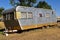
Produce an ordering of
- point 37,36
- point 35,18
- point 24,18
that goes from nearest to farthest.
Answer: point 37,36
point 24,18
point 35,18

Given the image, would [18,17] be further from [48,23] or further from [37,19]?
[48,23]

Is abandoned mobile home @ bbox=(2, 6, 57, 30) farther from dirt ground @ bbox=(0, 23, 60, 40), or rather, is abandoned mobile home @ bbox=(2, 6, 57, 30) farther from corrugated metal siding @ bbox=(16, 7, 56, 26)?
dirt ground @ bbox=(0, 23, 60, 40)

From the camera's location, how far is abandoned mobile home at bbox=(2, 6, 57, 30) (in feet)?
53.0

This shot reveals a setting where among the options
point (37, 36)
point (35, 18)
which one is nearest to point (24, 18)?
point (35, 18)

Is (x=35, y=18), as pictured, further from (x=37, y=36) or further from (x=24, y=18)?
(x=37, y=36)

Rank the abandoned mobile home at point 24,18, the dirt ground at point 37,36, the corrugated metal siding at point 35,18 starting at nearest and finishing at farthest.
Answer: the dirt ground at point 37,36 < the abandoned mobile home at point 24,18 < the corrugated metal siding at point 35,18

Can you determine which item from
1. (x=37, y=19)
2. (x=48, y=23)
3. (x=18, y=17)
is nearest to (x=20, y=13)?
(x=18, y=17)

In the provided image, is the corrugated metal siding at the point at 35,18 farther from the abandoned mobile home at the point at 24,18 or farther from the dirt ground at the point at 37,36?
the dirt ground at the point at 37,36

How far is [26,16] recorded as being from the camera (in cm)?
1686

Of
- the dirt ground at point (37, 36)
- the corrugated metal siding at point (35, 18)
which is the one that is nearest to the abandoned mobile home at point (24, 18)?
the corrugated metal siding at point (35, 18)

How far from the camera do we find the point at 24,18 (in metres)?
16.7

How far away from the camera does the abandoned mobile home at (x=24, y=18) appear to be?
636 inches

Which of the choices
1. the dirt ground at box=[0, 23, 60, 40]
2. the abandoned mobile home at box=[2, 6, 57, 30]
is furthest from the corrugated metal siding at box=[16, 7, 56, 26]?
the dirt ground at box=[0, 23, 60, 40]

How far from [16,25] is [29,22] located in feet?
5.55
